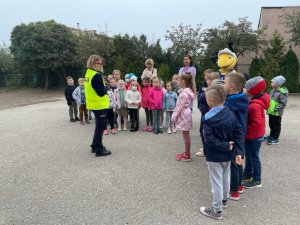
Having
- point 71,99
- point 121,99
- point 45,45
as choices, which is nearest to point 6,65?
point 45,45

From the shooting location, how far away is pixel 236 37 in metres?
20.4

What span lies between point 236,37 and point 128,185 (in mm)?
17993

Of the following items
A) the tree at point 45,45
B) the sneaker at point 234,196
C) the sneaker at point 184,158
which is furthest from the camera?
the tree at point 45,45

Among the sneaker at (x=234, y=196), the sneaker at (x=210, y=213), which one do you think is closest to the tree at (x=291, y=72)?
the sneaker at (x=234, y=196)

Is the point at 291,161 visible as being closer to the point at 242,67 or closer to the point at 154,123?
the point at 154,123

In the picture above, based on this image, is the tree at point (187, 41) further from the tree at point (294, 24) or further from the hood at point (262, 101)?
the hood at point (262, 101)

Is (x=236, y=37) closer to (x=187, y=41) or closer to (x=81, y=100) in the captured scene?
(x=187, y=41)

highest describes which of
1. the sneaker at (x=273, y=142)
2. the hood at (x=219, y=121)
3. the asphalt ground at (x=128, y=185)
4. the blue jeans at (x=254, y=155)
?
the hood at (x=219, y=121)

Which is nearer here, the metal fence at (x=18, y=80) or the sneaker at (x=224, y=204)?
the sneaker at (x=224, y=204)

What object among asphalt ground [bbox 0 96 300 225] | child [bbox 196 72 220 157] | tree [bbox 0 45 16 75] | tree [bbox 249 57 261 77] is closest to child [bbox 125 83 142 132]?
asphalt ground [bbox 0 96 300 225]

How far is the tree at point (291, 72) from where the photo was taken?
18.2 meters

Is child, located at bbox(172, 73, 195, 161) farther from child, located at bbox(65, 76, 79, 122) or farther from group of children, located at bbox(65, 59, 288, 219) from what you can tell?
child, located at bbox(65, 76, 79, 122)

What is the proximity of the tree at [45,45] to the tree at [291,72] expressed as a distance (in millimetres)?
15608

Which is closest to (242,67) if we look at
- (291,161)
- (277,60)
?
(277,60)
